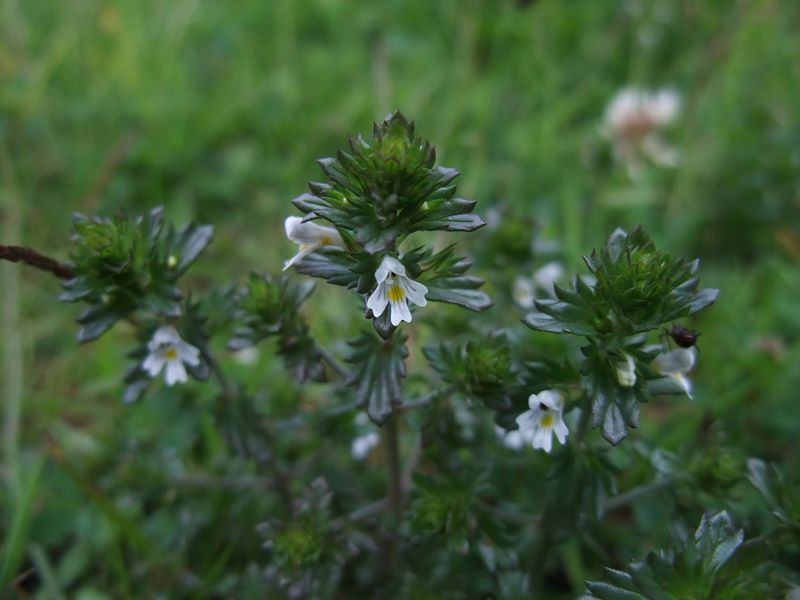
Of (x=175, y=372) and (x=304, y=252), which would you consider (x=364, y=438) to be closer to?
(x=175, y=372)

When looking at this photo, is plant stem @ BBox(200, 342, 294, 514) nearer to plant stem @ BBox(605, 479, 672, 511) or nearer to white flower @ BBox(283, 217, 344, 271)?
white flower @ BBox(283, 217, 344, 271)

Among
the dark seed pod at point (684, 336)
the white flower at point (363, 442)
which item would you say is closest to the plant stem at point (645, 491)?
the dark seed pod at point (684, 336)

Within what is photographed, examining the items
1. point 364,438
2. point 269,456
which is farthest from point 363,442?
point 269,456

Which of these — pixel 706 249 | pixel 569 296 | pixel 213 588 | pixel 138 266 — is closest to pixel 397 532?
pixel 213 588

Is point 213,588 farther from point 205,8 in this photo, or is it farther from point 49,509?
point 205,8

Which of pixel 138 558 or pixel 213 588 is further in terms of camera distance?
pixel 138 558

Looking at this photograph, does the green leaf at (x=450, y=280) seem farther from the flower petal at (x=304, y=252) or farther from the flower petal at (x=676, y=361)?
the flower petal at (x=676, y=361)
